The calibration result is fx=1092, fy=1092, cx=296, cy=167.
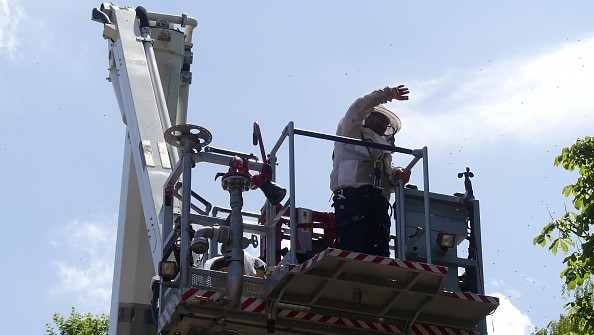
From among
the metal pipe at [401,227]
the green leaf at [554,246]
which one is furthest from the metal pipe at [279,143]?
the green leaf at [554,246]

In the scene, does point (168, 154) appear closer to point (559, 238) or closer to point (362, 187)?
point (362, 187)

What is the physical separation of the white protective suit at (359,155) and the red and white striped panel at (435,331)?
1.24 metres

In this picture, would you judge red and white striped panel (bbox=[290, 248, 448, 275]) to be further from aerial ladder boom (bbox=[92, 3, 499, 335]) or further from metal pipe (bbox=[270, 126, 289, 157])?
metal pipe (bbox=[270, 126, 289, 157])

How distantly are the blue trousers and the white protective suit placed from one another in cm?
16

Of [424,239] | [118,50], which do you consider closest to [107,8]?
[118,50]

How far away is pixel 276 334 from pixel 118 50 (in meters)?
5.47

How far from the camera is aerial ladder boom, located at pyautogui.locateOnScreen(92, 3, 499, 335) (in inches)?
349

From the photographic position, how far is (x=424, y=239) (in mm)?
9703

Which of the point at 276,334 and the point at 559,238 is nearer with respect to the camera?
the point at 276,334

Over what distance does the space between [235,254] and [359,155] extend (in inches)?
67.8

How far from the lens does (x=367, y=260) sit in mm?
8672

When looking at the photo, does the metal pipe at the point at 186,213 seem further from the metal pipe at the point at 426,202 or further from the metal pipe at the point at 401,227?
the metal pipe at the point at 426,202

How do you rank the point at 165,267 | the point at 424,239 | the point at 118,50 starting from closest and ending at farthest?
the point at 165,267 → the point at 424,239 → the point at 118,50

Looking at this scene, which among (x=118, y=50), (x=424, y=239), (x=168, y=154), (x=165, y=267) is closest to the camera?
(x=165, y=267)
